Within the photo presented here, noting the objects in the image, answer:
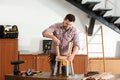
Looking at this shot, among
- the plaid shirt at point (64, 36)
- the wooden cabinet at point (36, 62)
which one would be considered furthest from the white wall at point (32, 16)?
the plaid shirt at point (64, 36)

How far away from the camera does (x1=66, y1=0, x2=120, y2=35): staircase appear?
5.62m

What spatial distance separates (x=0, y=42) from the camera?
5234 mm

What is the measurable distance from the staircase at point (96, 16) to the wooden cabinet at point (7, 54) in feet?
5.12

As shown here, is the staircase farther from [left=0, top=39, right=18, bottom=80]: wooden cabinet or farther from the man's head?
the man's head

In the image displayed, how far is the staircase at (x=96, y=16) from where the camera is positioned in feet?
18.4

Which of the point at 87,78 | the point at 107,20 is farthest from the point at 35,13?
the point at 87,78

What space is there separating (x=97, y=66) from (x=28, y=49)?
63.3 inches

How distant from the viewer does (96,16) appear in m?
5.75

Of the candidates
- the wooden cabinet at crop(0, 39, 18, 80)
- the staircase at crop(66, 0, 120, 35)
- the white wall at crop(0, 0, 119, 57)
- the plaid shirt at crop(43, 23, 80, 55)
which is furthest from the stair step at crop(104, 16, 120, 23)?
the plaid shirt at crop(43, 23, 80, 55)

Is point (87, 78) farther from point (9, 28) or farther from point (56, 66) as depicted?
point (9, 28)

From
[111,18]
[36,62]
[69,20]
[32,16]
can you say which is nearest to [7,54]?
[36,62]

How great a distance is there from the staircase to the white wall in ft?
1.31

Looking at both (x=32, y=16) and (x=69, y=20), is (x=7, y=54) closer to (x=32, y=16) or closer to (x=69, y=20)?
(x=32, y=16)

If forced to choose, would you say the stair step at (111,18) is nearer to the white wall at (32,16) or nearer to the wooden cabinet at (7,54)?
the white wall at (32,16)
